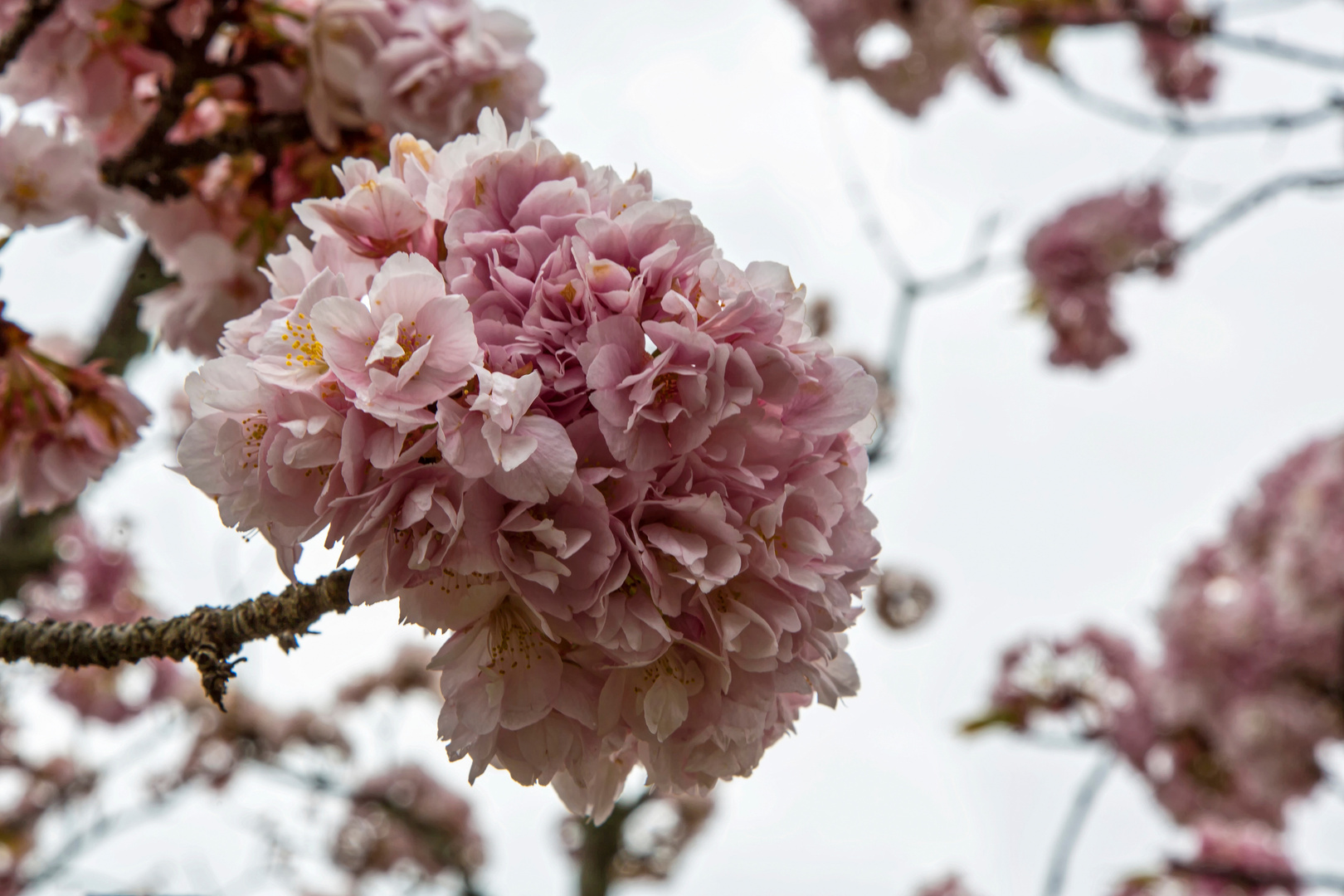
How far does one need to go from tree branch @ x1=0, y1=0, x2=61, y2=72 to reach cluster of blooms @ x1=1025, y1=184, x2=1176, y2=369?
326 cm

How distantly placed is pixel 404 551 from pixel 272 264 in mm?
279

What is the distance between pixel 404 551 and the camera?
2.12ft

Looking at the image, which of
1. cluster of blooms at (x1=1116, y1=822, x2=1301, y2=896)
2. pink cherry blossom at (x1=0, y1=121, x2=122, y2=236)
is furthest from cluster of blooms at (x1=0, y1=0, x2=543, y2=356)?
cluster of blooms at (x1=1116, y1=822, x2=1301, y2=896)

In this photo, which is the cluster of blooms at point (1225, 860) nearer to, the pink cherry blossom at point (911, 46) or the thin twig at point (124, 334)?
the pink cherry blossom at point (911, 46)

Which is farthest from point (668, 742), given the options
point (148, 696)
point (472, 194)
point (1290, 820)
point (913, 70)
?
point (148, 696)

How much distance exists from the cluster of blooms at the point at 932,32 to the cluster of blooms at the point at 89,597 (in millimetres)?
2985

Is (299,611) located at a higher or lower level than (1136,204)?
higher

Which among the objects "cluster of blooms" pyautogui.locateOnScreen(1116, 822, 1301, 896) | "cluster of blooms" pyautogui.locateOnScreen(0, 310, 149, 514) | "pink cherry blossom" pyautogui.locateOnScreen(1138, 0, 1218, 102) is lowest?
"cluster of blooms" pyautogui.locateOnScreen(1116, 822, 1301, 896)

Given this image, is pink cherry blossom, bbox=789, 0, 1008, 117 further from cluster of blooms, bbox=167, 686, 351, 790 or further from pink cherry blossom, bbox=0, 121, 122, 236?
cluster of blooms, bbox=167, 686, 351, 790

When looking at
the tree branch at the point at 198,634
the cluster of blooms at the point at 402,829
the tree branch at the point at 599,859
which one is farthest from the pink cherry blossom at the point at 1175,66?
the cluster of blooms at the point at 402,829

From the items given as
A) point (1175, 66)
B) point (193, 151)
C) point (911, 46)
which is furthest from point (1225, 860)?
point (193, 151)

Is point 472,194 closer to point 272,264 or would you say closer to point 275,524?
point 272,264

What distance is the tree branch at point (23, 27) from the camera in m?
1.17

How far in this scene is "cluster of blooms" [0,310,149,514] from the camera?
1.15 metres
